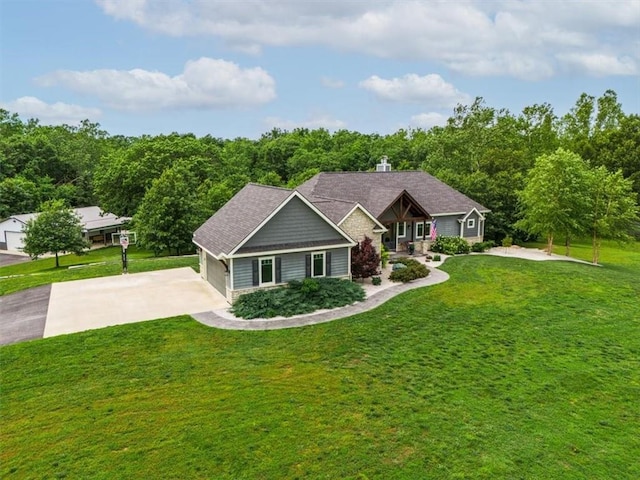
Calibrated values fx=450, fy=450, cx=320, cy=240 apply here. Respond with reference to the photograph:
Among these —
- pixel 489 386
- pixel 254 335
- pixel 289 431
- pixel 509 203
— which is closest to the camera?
pixel 289 431

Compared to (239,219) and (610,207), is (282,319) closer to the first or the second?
(239,219)

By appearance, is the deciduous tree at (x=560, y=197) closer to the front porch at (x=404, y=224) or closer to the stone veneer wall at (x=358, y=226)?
the front porch at (x=404, y=224)

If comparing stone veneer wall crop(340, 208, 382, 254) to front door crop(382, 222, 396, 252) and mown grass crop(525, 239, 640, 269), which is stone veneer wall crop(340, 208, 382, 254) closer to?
front door crop(382, 222, 396, 252)

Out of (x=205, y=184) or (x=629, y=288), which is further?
(x=205, y=184)

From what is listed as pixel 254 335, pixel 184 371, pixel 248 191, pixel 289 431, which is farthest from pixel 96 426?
pixel 248 191

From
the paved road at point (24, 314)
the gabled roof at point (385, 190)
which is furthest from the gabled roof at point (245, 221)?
the gabled roof at point (385, 190)

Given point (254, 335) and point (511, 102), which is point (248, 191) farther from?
point (511, 102)
